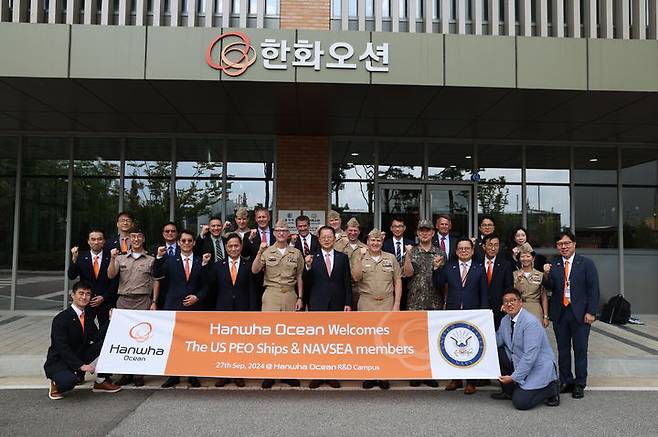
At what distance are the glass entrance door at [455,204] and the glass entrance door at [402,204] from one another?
0.21 m

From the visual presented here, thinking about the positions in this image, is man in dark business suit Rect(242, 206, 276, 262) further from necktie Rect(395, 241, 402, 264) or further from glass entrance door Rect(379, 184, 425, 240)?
glass entrance door Rect(379, 184, 425, 240)

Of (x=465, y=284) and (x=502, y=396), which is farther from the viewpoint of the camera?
(x=465, y=284)

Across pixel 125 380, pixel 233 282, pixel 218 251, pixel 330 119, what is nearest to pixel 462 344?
pixel 233 282

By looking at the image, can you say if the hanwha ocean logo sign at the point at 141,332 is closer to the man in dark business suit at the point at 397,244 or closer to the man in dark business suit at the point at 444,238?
the man in dark business suit at the point at 397,244

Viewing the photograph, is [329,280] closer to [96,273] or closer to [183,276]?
[183,276]

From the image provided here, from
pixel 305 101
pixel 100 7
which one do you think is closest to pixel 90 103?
pixel 100 7

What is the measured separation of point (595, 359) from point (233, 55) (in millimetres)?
6306

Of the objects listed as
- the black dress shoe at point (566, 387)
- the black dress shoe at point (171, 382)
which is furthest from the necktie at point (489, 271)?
the black dress shoe at point (171, 382)

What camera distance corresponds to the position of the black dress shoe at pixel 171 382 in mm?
5383

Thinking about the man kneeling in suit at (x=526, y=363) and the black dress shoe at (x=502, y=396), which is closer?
the man kneeling in suit at (x=526, y=363)

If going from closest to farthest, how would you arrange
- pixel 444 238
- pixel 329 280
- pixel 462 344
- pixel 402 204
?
pixel 462 344 → pixel 329 280 → pixel 444 238 → pixel 402 204

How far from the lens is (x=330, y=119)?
27.5ft

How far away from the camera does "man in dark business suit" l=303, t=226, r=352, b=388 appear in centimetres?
555

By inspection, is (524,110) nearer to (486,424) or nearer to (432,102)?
(432,102)
